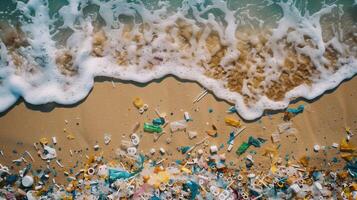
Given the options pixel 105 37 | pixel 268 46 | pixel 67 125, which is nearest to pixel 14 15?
pixel 105 37

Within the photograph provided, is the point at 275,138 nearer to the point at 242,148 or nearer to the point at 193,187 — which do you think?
the point at 242,148

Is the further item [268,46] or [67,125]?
[268,46]

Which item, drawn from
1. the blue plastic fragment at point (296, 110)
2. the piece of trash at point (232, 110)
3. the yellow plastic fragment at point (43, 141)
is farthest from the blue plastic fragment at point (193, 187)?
the yellow plastic fragment at point (43, 141)

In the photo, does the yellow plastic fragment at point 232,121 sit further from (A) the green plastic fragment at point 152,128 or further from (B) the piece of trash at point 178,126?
(A) the green plastic fragment at point 152,128

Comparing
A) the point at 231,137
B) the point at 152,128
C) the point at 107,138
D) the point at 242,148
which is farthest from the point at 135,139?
the point at 242,148

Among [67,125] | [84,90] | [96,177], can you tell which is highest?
[84,90]

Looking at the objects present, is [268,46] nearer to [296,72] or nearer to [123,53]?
[296,72]
